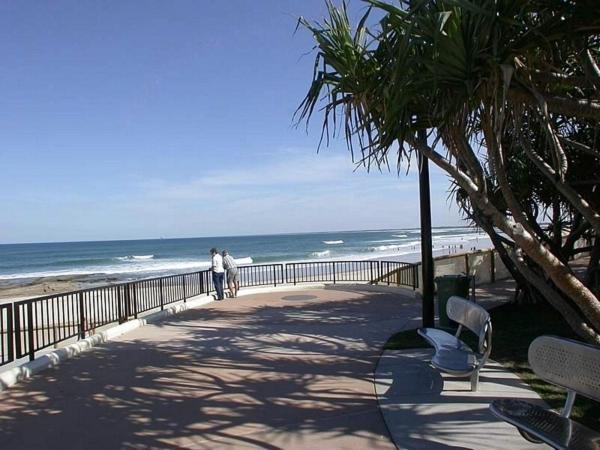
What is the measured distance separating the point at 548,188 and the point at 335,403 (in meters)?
5.82

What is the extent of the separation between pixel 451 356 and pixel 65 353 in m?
5.38

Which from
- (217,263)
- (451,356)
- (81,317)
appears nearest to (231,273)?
(217,263)

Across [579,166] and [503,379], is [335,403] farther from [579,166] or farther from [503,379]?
[579,166]

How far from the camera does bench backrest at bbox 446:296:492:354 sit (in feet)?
16.0

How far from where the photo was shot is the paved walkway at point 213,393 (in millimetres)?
4285

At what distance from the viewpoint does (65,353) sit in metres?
7.27

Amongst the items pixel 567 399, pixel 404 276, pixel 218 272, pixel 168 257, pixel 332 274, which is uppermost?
pixel 218 272

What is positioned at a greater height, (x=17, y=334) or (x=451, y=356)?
(x=17, y=334)

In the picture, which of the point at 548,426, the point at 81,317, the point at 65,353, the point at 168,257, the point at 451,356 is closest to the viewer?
the point at 548,426

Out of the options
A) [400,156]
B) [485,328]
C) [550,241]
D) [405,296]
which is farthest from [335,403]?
[405,296]

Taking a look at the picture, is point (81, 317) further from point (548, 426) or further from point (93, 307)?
point (548, 426)

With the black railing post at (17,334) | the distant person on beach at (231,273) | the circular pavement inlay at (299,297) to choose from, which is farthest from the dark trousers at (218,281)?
the black railing post at (17,334)

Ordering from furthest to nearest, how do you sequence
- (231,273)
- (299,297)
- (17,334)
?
(231,273)
(299,297)
(17,334)

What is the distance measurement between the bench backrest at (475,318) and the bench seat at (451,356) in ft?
0.60
